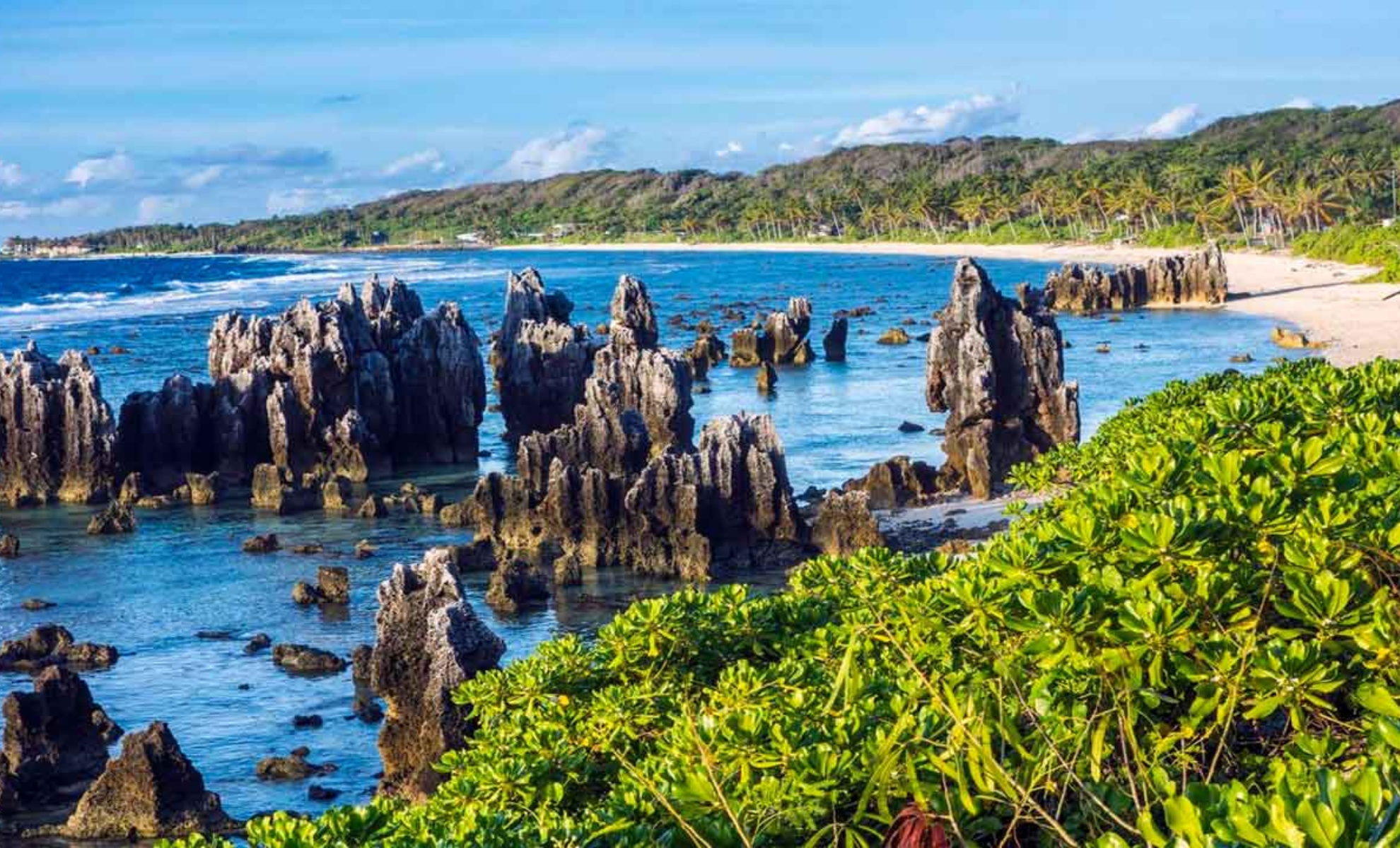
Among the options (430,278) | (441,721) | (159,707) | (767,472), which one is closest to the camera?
(441,721)

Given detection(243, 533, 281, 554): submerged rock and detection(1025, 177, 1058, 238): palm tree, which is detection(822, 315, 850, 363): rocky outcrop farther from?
detection(1025, 177, 1058, 238): palm tree

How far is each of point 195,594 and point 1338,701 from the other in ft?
97.2

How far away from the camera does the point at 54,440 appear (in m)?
46.6

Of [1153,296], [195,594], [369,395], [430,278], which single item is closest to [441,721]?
[195,594]

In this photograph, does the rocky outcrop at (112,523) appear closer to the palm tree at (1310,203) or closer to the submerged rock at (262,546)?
the submerged rock at (262,546)

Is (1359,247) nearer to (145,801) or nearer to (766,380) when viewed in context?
(766,380)

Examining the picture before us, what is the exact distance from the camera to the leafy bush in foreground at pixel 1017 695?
804 cm

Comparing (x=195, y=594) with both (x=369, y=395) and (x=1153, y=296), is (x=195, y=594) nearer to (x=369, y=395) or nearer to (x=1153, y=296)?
(x=369, y=395)

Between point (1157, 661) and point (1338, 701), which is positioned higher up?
point (1157, 661)

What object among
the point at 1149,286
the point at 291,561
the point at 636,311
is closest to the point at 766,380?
the point at 636,311

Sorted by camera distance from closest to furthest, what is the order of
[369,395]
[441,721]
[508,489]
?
[441,721] → [508,489] → [369,395]

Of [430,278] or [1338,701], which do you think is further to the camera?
[430,278]

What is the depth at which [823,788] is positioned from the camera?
8.11 meters

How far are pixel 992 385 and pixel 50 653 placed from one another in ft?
78.3
